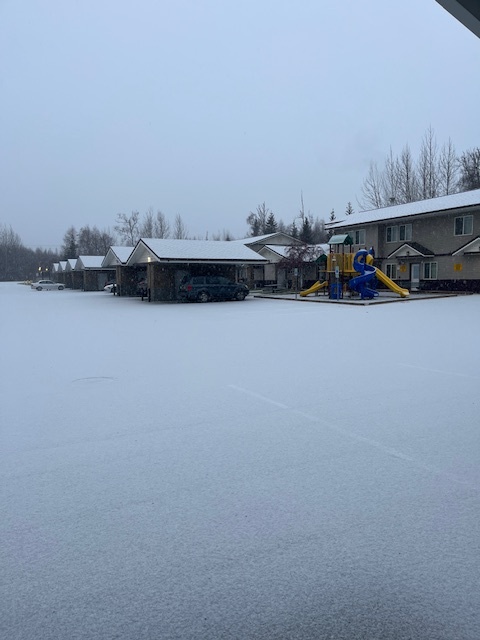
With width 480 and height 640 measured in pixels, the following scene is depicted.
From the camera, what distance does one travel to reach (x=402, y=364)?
8.95 meters

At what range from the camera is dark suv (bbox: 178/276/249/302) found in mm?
28562

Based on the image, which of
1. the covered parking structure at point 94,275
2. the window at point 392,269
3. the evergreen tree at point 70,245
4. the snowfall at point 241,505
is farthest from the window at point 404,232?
the evergreen tree at point 70,245

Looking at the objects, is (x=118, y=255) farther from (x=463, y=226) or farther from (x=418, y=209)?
(x=463, y=226)

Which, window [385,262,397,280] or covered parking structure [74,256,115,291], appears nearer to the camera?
window [385,262,397,280]

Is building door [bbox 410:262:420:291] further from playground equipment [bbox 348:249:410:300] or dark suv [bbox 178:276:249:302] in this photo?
dark suv [bbox 178:276:249:302]

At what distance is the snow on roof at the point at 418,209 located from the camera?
32.0m

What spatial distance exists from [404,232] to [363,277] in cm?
1247

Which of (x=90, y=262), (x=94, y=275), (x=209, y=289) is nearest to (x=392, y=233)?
Result: (x=209, y=289)

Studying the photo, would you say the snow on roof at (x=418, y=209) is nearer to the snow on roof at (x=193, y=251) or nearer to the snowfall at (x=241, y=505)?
the snow on roof at (x=193, y=251)

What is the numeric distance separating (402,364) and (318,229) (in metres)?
89.9

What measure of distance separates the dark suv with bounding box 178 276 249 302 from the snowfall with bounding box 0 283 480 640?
2031 cm

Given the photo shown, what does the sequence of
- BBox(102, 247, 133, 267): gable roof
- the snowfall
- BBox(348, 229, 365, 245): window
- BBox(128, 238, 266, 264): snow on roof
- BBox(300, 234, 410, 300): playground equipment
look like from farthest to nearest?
BBox(348, 229, 365, 245): window → BBox(102, 247, 133, 267): gable roof → BBox(128, 238, 266, 264): snow on roof → BBox(300, 234, 410, 300): playground equipment → the snowfall

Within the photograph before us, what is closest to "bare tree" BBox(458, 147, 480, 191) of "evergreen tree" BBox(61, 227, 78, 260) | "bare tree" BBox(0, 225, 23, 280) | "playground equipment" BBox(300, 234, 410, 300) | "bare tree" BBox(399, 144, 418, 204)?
"bare tree" BBox(399, 144, 418, 204)

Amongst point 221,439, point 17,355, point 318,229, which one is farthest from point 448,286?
point 318,229
